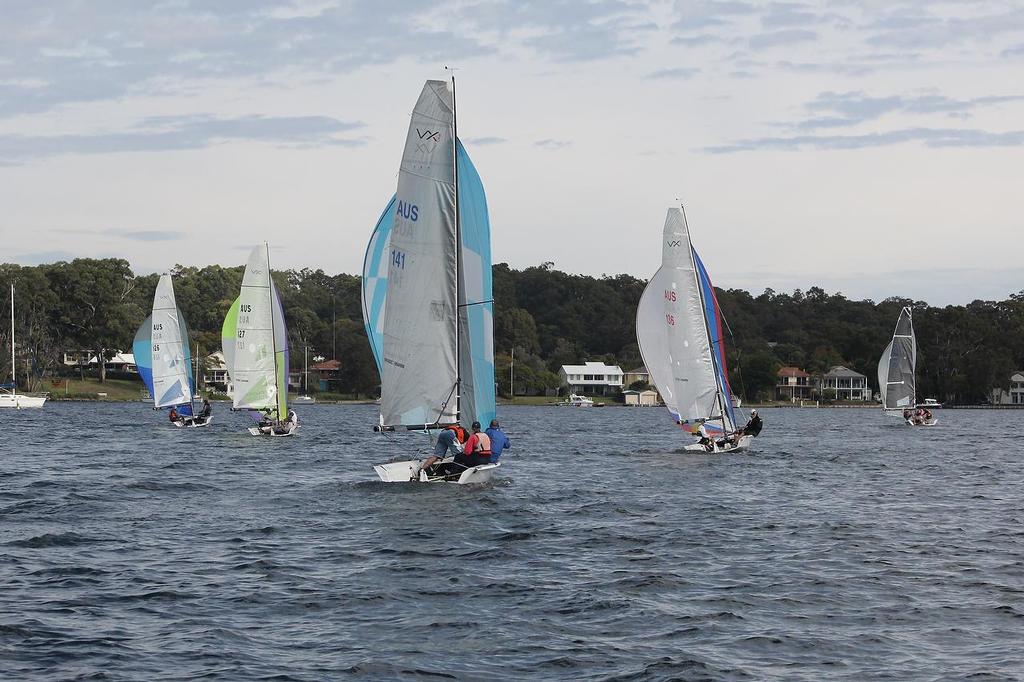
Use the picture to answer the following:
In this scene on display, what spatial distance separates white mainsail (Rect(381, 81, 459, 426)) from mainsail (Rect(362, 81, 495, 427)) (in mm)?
22

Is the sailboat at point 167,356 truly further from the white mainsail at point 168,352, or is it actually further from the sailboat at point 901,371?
the sailboat at point 901,371

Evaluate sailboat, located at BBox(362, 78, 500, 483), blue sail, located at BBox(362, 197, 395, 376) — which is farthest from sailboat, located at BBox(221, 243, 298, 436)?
sailboat, located at BBox(362, 78, 500, 483)

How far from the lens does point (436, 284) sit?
26.8 meters

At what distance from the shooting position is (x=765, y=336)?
184m

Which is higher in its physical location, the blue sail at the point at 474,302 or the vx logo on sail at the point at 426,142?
the vx logo on sail at the point at 426,142

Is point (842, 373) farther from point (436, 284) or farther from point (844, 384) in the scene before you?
point (436, 284)

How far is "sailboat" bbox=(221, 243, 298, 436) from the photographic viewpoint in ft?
160

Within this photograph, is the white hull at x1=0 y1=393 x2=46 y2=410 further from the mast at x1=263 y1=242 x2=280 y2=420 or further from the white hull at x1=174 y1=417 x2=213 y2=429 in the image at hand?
the mast at x1=263 y1=242 x2=280 y2=420

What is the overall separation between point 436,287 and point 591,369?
13302 centimetres

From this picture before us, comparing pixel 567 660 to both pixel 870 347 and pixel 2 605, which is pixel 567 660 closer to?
pixel 2 605

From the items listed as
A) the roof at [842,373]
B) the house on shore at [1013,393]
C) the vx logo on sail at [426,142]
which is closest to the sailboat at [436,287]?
the vx logo on sail at [426,142]

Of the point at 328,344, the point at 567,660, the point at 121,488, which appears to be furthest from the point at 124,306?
the point at 567,660

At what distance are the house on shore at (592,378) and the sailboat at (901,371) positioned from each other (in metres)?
70.5

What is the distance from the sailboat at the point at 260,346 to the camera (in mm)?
48688
